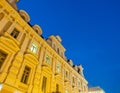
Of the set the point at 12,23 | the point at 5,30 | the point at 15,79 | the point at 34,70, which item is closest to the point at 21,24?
the point at 12,23

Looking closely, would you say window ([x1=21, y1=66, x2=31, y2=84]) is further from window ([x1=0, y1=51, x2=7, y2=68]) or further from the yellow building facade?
window ([x1=0, y1=51, x2=7, y2=68])

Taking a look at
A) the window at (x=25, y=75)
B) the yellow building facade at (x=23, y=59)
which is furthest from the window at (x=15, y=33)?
the window at (x=25, y=75)

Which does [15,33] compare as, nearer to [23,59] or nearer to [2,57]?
[23,59]

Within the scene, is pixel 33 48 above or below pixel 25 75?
above

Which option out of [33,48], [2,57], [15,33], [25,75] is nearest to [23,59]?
[25,75]

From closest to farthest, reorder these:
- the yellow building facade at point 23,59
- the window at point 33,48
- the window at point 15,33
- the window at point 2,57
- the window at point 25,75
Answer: the window at point 2,57 < the yellow building facade at point 23,59 < the window at point 25,75 < the window at point 15,33 < the window at point 33,48

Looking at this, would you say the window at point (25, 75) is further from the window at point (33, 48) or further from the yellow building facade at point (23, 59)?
the window at point (33, 48)

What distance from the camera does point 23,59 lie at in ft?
43.9

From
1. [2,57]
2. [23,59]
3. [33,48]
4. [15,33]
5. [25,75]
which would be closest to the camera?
[2,57]

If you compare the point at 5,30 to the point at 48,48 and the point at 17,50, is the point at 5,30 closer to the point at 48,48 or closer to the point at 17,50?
the point at 17,50

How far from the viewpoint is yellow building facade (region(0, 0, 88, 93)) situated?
37.8 ft

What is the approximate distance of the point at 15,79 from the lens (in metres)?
11.6

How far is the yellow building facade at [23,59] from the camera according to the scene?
11516 millimetres

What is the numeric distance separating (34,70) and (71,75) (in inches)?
401
